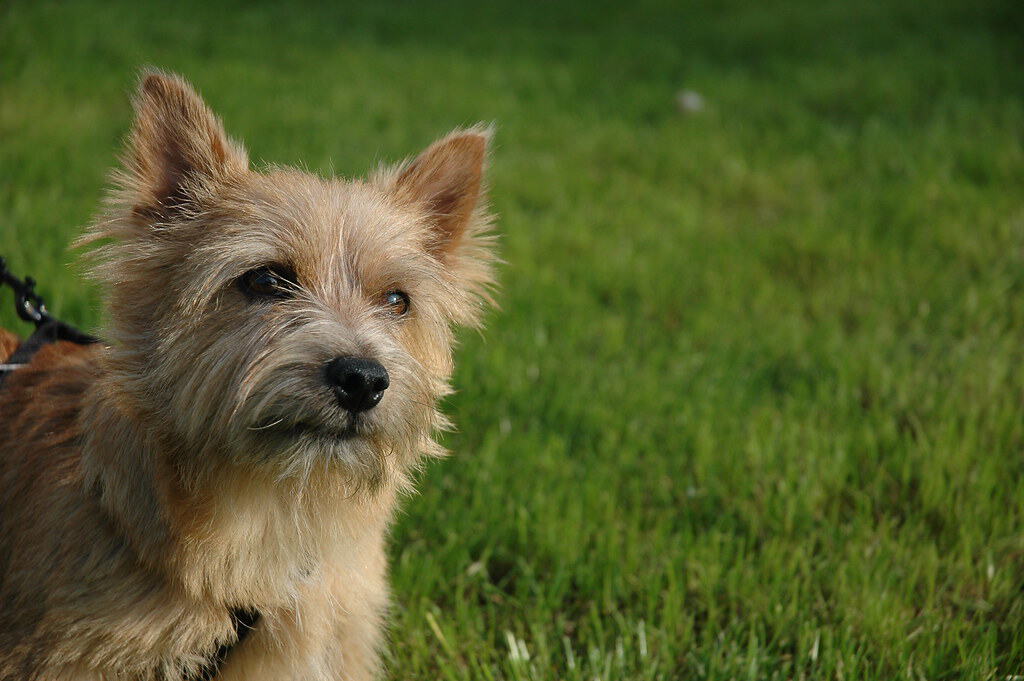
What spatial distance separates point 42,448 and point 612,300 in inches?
140

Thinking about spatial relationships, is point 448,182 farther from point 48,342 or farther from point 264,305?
point 48,342

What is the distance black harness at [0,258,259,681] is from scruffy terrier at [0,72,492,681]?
0.05 feet

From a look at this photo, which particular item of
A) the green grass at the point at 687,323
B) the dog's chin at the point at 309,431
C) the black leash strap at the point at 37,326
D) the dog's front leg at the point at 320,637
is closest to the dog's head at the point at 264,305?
the dog's chin at the point at 309,431

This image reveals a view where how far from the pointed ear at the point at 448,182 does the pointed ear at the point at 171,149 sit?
22.1 inches

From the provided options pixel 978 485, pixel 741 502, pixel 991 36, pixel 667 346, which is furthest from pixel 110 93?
pixel 991 36

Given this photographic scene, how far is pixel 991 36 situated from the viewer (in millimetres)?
10570

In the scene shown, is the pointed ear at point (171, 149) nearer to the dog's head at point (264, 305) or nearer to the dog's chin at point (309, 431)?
the dog's head at point (264, 305)

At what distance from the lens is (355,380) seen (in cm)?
205

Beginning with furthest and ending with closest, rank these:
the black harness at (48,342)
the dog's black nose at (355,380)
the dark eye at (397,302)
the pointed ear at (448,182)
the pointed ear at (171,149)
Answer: the pointed ear at (448,182)
the dark eye at (397,302)
the pointed ear at (171,149)
the black harness at (48,342)
the dog's black nose at (355,380)

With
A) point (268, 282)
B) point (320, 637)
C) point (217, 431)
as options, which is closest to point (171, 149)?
point (268, 282)

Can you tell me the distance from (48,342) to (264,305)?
1.03 metres

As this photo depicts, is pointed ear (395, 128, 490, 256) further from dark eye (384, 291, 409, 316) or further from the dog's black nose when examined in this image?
the dog's black nose

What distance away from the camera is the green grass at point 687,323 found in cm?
303

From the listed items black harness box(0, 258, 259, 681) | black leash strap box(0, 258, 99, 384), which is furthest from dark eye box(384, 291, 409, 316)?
black leash strap box(0, 258, 99, 384)
